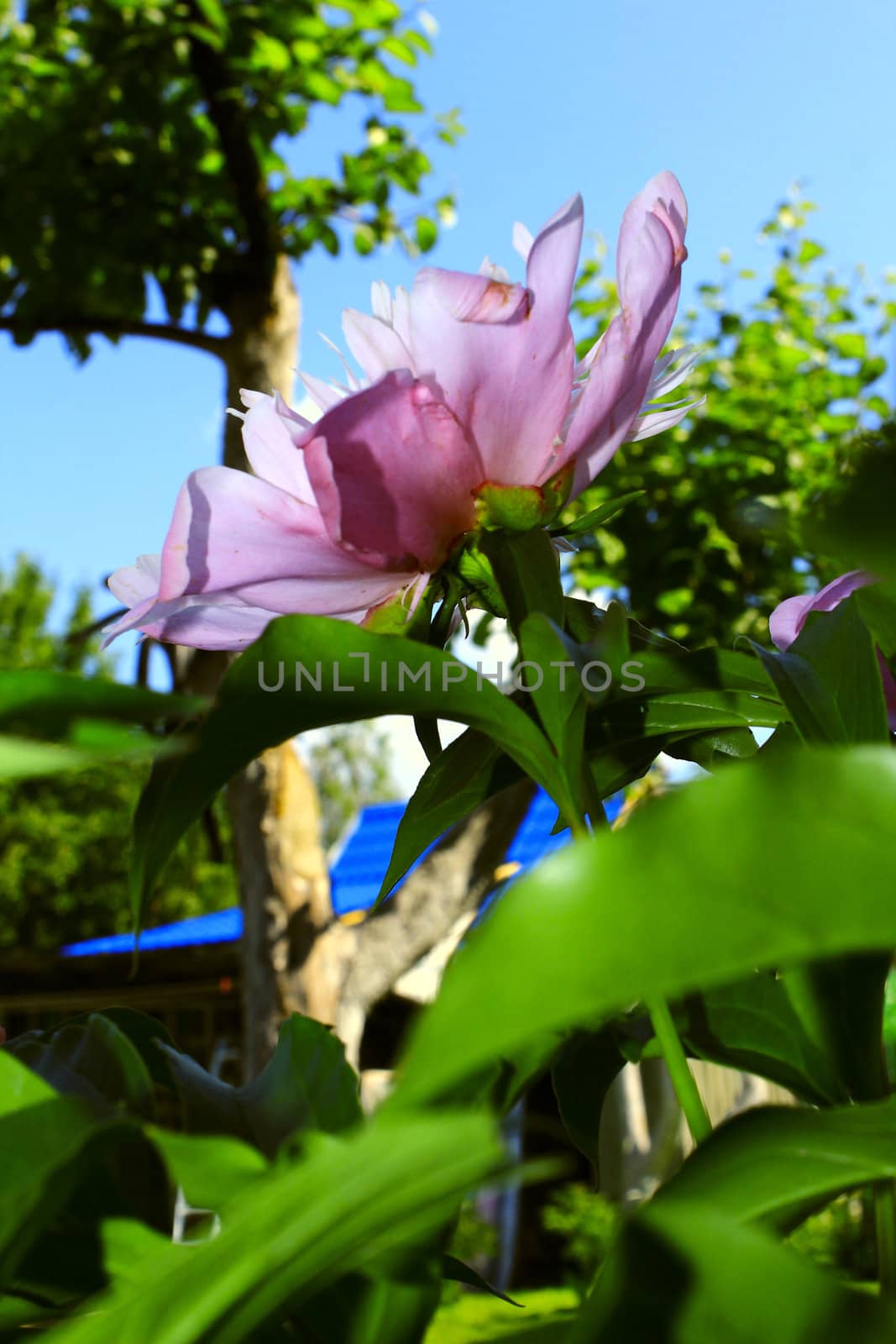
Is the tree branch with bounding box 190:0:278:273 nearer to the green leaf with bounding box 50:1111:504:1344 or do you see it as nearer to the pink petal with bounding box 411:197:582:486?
the pink petal with bounding box 411:197:582:486

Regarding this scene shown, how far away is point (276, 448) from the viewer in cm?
26

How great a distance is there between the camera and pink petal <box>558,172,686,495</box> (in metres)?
0.25

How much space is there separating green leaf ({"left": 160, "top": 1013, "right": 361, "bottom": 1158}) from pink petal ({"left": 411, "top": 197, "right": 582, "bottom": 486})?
0.12 m

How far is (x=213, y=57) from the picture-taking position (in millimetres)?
2805

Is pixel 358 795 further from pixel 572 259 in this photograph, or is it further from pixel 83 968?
pixel 572 259

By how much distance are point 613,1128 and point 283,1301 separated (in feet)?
15.4

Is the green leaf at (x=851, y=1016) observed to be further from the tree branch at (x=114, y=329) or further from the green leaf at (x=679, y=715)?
the tree branch at (x=114, y=329)

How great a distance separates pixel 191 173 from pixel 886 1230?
3379 mm

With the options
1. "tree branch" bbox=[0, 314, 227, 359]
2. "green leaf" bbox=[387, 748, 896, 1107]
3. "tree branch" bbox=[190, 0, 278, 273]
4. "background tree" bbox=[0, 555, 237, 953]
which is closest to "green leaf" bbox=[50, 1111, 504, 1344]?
"green leaf" bbox=[387, 748, 896, 1107]

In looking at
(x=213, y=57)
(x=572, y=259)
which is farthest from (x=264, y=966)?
(x=572, y=259)

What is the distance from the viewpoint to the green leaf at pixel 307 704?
0.18 metres

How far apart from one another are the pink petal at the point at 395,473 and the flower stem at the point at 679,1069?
0.11 meters

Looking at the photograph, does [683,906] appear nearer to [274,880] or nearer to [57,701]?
[57,701]

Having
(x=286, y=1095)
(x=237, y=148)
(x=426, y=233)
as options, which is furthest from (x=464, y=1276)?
(x=426, y=233)
